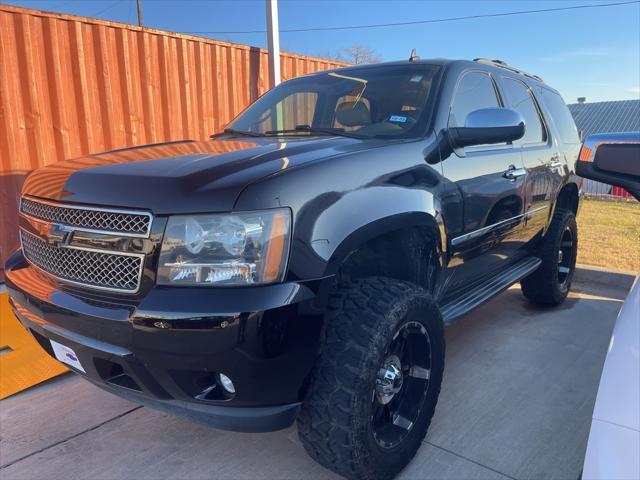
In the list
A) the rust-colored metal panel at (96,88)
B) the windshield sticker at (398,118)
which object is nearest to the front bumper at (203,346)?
the windshield sticker at (398,118)

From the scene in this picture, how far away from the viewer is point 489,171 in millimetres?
3027

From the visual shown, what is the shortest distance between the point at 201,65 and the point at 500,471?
5.76m

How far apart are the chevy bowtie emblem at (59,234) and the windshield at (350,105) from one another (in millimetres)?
1397

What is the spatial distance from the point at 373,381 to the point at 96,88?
4945mm

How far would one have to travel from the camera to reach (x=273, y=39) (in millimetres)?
6758

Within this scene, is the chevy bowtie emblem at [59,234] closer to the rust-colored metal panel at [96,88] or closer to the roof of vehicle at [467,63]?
the roof of vehicle at [467,63]

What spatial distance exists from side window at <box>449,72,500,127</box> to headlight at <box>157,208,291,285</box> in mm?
1555

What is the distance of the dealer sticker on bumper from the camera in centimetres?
206

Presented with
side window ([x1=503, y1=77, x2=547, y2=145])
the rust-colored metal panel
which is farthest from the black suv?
the rust-colored metal panel

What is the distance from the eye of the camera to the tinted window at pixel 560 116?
438 cm

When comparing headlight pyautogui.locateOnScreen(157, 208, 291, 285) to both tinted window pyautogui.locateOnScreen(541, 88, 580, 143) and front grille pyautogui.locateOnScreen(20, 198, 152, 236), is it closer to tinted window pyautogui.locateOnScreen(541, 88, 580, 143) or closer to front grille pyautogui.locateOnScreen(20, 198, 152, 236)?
front grille pyautogui.locateOnScreen(20, 198, 152, 236)

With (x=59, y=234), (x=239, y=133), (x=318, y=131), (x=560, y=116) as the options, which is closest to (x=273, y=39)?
(x=560, y=116)

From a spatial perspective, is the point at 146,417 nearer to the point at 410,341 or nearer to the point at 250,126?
the point at 410,341

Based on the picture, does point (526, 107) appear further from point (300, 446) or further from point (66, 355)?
point (66, 355)
